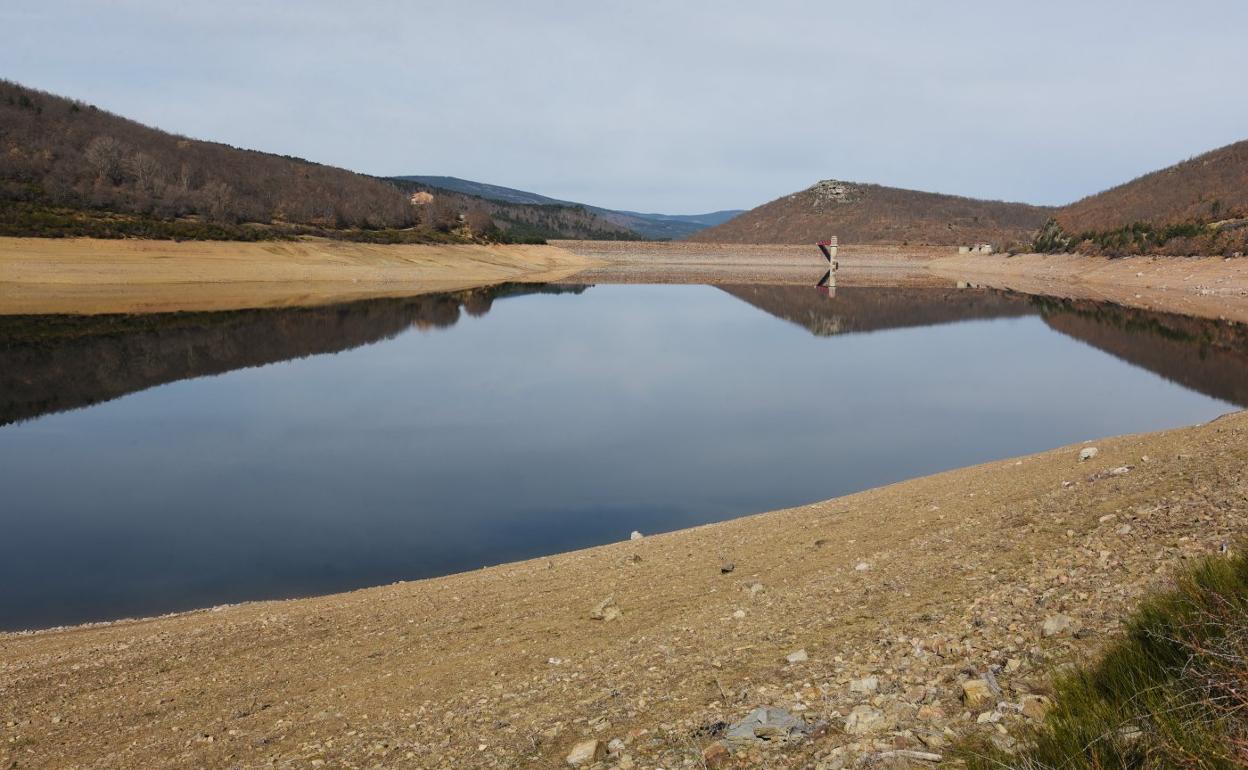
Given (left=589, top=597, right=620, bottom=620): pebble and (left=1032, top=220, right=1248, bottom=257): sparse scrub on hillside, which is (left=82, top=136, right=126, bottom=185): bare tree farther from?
(left=1032, top=220, right=1248, bottom=257): sparse scrub on hillside

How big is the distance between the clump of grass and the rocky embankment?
1.00 ft

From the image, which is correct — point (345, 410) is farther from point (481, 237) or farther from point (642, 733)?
point (481, 237)

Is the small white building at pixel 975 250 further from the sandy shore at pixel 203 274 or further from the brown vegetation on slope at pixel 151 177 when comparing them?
the brown vegetation on slope at pixel 151 177

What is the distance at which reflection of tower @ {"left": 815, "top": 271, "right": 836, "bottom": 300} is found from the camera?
2328 inches

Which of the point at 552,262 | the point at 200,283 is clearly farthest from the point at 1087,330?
the point at 552,262

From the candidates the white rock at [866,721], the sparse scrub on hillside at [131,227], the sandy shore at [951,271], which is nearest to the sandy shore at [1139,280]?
the sandy shore at [951,271]

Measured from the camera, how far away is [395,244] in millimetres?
70812

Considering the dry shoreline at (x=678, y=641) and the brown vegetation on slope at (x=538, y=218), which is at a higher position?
the brown vegetation on slope at (x=538, y=218)

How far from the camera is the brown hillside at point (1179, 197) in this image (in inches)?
2361

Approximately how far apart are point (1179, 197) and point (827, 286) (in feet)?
93.9

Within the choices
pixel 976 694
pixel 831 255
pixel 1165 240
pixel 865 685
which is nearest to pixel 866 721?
pixel 865 685

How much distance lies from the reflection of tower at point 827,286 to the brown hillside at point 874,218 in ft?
134

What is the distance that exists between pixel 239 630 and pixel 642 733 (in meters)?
4.10

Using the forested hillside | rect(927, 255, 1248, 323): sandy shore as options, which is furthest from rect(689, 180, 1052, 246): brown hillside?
rect(927, 255, 1248, 323): sandy shore
